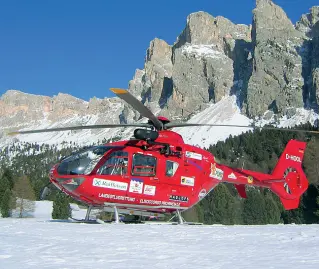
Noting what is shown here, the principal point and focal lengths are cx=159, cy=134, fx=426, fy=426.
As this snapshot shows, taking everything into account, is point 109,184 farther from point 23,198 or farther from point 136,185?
point 23,198

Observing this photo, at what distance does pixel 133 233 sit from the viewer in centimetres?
1015

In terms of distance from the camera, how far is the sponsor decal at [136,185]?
15.1 m

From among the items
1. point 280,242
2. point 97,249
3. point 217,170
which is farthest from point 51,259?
point 217,170

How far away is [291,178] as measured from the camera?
2062cm

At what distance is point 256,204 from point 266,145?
69690 mm

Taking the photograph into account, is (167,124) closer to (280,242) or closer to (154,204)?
(154,204)

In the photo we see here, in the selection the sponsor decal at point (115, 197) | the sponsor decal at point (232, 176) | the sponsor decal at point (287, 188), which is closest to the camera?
the sponsor decal at point (115, 197)

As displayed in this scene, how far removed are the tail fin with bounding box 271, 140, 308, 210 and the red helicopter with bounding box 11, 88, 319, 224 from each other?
4.68 meters

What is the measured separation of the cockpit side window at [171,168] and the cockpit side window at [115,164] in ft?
5.47

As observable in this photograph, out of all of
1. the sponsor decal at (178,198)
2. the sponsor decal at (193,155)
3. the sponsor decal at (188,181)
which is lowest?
the sponsor decal at (178,198)

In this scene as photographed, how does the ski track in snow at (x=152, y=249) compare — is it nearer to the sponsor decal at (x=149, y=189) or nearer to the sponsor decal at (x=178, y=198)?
the sponsor decal at (x=149, y=189)

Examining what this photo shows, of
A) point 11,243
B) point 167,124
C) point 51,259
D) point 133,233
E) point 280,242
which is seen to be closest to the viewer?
point 51,259

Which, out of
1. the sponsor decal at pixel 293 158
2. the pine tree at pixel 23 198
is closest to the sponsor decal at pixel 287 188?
the sponsor decal at pixel 293 158

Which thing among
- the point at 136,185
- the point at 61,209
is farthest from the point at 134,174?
the point at 61,209
